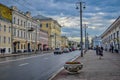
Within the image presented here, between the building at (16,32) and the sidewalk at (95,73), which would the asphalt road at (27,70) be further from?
the building at (16,32)

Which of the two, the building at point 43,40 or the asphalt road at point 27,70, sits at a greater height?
the building at point 43,40

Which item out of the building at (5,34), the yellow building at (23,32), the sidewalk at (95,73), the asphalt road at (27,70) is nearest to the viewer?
the sidewalk at (95,73)

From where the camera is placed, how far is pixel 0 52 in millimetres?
63562

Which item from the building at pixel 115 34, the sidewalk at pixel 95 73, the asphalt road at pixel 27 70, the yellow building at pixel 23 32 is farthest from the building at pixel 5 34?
the sidewalk at pixel 95 73

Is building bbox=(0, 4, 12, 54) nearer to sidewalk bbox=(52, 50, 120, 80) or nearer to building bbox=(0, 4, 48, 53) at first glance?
building bbox=(0, 4, 48, 53)

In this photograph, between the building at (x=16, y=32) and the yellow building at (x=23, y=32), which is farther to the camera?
the yellow building at (x=23, y=32)

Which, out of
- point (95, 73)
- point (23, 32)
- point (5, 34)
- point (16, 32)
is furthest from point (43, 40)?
point (95, 73)

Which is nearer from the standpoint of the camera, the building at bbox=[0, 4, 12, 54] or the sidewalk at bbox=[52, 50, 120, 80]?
the sidewalk at bbox=[52, 50, 120, 80]

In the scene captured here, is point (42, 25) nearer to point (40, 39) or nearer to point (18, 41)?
point (40, 39)

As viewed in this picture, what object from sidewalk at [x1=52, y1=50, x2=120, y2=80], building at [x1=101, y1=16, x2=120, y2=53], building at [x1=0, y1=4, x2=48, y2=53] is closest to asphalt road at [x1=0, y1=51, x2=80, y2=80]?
sidewalk at [x1=52, y1=50, x2=120, y2=80]

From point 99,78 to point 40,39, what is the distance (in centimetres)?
10160

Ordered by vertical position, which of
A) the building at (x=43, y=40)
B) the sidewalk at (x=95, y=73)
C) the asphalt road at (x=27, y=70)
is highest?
the building at (x=43, y=40)

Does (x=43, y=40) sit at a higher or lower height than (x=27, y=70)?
higher

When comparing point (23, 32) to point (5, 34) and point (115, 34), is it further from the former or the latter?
point (115, 34)
